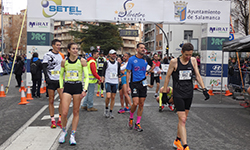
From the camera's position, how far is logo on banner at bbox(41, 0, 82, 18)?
1317 cm

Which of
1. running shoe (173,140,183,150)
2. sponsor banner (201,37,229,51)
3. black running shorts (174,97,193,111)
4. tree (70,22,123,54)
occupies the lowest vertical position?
running shoe (173,140,183,150)

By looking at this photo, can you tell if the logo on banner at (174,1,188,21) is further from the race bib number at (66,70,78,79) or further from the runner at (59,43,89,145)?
the race bib number at (66,70,78,79)

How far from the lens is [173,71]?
482cm

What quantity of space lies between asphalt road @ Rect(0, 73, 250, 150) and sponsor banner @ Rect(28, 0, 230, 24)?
225 inches

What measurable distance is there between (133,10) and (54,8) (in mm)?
4118

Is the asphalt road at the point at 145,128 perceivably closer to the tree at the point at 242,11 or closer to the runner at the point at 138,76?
the runner at the point at 138,76

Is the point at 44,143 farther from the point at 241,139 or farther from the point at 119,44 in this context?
the point at 119,44

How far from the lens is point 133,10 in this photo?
13.6 meters

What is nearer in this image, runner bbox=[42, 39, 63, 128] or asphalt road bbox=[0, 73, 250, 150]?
asphalt road bbox=[0, 73, 250, 150]

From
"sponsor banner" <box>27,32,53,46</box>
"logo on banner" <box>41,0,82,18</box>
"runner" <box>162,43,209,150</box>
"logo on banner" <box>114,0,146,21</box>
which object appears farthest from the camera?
"logo on banner" <box>114,0,146,21</box>

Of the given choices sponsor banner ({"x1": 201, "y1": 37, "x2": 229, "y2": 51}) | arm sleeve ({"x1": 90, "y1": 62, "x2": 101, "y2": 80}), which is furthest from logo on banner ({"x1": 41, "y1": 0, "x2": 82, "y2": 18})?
sponsor banner ({"x1": 201, "y1": 37, "x2": 229, "y2": 51})

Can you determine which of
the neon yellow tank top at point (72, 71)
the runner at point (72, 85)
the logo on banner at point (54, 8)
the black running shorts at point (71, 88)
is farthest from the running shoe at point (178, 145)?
the logo on banner at point (54, 8)

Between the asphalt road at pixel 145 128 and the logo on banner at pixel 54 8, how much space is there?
223 inches

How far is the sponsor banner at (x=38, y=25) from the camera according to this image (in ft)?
43.6
